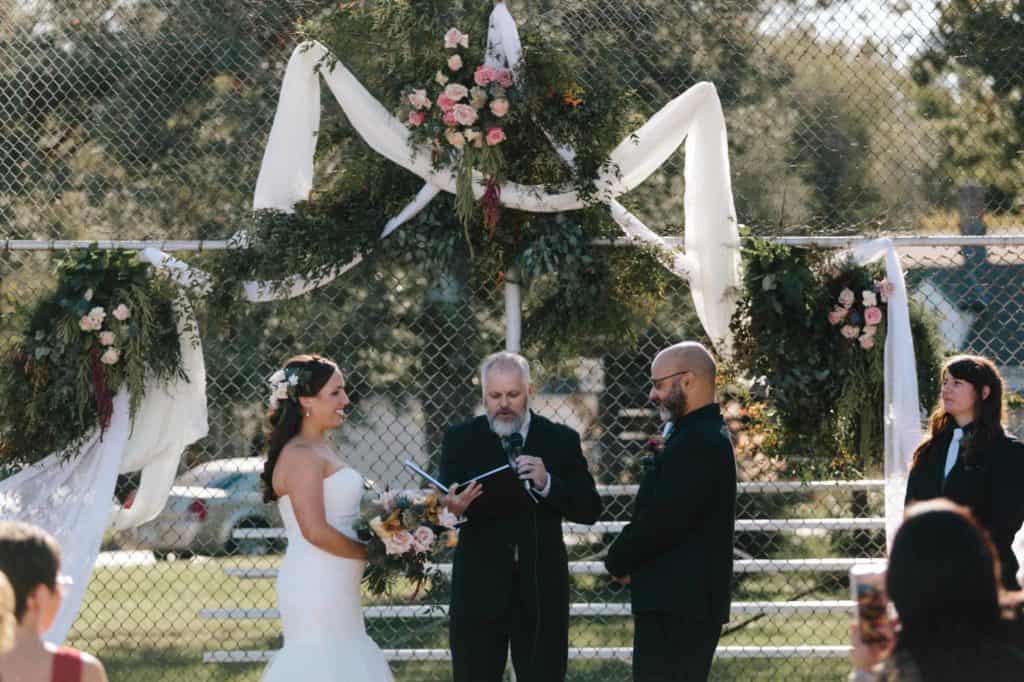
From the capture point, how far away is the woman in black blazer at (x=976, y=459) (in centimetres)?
586

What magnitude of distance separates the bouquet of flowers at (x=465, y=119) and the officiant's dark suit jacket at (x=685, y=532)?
179 cm

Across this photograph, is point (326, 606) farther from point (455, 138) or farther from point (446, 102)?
point (446, 102)

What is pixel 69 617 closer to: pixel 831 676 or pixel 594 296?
pixel 594 296

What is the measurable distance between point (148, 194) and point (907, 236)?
4.69 meters

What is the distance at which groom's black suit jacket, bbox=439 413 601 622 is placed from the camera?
5965 mm

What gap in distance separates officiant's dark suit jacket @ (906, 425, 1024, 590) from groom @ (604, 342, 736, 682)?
1.04 meters

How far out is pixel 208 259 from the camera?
7188mm

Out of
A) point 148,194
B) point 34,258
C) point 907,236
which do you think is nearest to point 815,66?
point 907,236

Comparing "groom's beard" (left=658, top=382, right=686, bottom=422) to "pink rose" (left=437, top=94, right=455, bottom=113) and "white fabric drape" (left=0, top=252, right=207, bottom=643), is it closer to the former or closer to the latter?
"pink rose" (left=437, top=94, right=455, bottom=113)

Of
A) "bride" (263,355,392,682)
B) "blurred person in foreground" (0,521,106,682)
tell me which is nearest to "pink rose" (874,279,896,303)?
"bride" (263,355,392,682)

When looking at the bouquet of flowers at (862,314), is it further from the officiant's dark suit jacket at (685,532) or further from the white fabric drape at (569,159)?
the officiant's dark suit jacket at (685,532)

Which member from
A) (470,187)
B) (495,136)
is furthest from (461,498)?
(495,136)

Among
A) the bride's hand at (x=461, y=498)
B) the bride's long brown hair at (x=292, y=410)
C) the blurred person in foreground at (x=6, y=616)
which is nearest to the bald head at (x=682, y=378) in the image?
the bride's hand at (x=461, y=498)

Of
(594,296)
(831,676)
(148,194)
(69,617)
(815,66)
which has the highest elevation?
(815,66)
